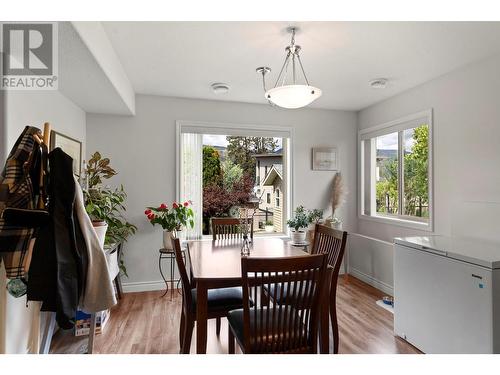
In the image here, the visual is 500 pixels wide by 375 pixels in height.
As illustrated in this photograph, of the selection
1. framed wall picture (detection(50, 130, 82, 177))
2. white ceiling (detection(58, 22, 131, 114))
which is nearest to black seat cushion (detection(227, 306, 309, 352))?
white ceiling (detection(58, 22, 131, 114))

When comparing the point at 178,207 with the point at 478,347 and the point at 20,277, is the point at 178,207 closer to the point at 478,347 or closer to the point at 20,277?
the point at 20,277

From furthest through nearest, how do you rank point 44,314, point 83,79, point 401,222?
1. point 401,222
2. point 83,79
3. point 44,314

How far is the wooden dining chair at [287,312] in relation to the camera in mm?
1404

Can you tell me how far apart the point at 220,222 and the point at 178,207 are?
617 mm

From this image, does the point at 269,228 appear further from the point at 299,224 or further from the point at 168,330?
the point at 168,330

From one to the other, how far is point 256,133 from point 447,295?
2735 millimetres

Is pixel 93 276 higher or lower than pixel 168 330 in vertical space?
higher

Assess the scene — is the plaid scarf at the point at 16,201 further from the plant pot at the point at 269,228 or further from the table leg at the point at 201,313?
the plant pot at the point at 269,228

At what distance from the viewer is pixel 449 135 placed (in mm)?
2824

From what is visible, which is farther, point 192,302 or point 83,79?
point 83,79

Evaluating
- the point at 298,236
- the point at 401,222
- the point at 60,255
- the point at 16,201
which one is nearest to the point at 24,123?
the point at 16,201

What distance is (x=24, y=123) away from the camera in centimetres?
185

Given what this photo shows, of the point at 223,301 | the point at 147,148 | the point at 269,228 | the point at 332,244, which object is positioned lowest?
the point at 223,301
